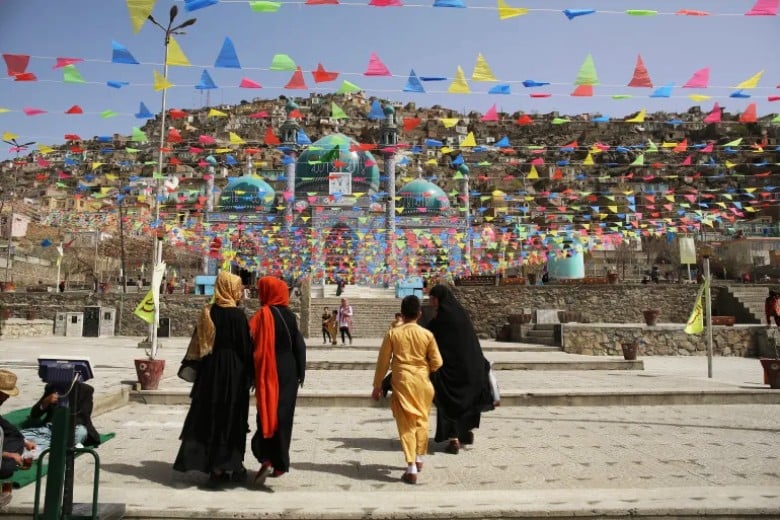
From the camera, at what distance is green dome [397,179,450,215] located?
38125mm

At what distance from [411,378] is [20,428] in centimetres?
323

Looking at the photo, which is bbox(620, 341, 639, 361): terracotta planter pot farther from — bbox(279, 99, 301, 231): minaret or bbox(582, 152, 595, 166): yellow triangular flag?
bbox(279, 99, 301, 231): minaret

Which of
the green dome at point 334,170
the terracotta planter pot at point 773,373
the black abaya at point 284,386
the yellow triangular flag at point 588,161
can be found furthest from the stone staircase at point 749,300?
the green dome at point 334,170

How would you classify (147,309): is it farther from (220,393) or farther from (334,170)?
(334,170)

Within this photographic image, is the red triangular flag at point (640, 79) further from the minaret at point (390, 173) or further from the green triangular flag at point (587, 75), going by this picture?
the minaret at point (390, 173)

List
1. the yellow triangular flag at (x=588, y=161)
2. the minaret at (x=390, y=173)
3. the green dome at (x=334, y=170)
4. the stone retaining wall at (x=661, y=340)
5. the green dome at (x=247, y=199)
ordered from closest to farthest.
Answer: the yellow triangular flag at (x=588, y=161), the stone retaining wall at (x=661, y=340), the minaret at (x=390, y=173), the green dome at (x=334, y=170), the green dome at (x=247, y=199)

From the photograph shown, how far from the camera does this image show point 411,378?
4.23 metres

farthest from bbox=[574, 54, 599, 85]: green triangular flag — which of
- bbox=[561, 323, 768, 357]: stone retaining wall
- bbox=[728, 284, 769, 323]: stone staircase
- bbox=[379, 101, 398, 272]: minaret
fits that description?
bbox=[379, 101, 398, 272]: minaret

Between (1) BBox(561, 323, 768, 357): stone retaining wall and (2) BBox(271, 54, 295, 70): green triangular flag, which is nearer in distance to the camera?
(2) BBox(271, 54, 295, 70): green triangular flag

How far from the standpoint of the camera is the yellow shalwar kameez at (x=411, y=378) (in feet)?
13.5

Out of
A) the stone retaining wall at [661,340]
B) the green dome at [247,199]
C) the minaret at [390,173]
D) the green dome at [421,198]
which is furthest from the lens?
the green dome at [421,198]

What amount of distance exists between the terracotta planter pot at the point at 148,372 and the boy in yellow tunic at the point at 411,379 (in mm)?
4407

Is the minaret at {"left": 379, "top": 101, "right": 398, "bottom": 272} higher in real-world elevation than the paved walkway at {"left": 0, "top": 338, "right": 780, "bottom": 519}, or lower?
higher

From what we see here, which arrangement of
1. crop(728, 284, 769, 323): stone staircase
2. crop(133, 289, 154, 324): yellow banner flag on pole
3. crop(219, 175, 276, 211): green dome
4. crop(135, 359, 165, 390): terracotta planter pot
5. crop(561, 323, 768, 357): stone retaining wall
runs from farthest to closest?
crop(219, 175, 276, 211): green dome
crop(728, 284, 769, 323): stone staircase
crop(561, 323, 768, 357): stone retaining wall
crop(133, 289, 154, 324): yellow banner flag on pole
crop(135, 359, 165, 390): terracotta planter pot
